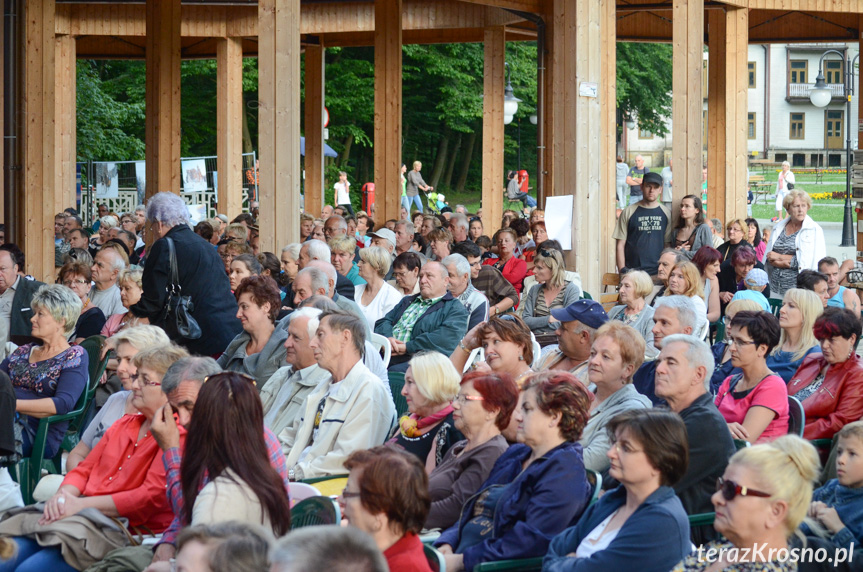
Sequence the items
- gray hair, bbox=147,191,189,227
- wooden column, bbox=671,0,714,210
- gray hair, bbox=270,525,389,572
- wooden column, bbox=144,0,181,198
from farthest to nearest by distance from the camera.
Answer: wooden column, bbox=144,0,181,198, wooden column, bbox=671,0,714,210, gray hair, bbox=147,191,189,227, gray hair, bbox=270,525,389,572

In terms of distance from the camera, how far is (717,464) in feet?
13.3

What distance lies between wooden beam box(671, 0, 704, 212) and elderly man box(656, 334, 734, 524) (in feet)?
24.4

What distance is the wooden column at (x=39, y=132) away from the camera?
36.4 feet

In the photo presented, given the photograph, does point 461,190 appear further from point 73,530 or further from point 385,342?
point 73,530

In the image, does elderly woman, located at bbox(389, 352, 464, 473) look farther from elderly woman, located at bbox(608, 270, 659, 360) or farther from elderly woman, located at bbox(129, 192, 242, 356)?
elderly woman, located at bbox(608, 270, 659, 360)

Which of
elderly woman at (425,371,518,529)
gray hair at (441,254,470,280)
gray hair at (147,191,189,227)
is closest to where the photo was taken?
elderly woman at (425,371,518,529)

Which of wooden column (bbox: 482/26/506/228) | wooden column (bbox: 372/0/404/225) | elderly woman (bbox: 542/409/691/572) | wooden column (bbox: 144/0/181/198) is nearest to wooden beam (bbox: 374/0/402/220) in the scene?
wooden column (bbox: 372/0/404/225)

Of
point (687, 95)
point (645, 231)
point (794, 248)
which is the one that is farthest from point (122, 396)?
point (687, 95)

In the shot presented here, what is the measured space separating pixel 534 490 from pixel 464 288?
4210 millimetres

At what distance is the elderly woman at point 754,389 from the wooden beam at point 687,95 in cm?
660

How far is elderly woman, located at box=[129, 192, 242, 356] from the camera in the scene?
6469 millimetres

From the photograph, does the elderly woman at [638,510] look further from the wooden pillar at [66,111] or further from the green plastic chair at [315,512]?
the wooden pillar at [66,111]

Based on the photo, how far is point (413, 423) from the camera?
188 inches

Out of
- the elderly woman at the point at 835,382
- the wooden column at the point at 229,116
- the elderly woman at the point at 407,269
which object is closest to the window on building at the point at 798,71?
the wooden column at the point at 229,116
